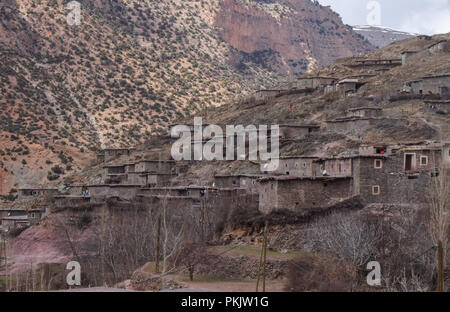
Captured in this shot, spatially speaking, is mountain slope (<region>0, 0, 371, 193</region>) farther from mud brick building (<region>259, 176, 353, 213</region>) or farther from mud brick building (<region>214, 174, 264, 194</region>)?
mud brick building (<region>259, 176, 353, 213</region>)

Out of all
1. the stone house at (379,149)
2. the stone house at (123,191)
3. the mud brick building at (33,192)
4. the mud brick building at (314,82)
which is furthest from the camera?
the mud brick building at (314,82)

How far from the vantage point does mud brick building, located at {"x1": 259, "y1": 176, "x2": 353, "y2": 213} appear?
35.7 m

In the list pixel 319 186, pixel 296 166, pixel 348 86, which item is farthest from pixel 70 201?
pixel 348 86

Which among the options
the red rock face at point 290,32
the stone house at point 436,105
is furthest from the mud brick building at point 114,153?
the red rock face at point 290,32

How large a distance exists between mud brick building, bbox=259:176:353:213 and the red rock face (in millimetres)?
107725

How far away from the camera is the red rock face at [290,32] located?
148 meters

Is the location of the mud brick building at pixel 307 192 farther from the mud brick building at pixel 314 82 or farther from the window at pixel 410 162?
the mud brick building at pixel 314 82

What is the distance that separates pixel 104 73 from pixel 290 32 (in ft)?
227

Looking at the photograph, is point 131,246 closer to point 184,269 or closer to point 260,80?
point 184,269

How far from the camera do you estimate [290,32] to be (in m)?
162

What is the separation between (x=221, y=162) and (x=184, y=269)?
25123 mm

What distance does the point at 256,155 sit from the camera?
53656 millimetres

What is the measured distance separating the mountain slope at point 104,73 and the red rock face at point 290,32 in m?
1.12

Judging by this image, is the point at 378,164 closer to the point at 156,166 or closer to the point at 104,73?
the point at 156,166
